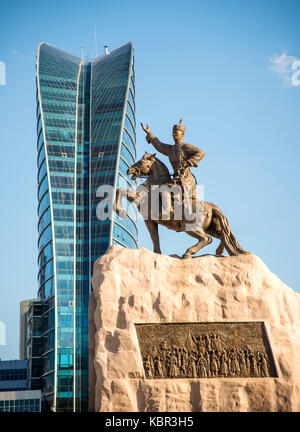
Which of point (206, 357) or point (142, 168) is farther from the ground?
point (142, 168)

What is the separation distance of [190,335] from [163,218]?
9.55ft

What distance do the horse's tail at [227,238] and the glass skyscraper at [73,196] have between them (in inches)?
2245

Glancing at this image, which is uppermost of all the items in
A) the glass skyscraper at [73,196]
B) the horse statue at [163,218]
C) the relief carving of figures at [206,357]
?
the glass skyscraper at [73,196]

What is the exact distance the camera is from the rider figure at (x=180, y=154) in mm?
14969

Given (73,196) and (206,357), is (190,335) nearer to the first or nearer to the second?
(206,357)

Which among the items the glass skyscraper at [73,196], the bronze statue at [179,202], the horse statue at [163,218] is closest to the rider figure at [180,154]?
the bronze statue at [179,202]

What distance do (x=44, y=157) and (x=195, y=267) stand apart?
214 ft

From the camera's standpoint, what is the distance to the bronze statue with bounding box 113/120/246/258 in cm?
1477

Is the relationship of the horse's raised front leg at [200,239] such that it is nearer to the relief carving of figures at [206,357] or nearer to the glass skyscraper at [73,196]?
the relief carving of figures at [206,357]

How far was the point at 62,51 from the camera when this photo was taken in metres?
94.7

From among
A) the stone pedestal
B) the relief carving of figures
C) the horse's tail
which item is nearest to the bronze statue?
the horse's tail

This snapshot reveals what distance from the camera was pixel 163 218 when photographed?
14.8 meters

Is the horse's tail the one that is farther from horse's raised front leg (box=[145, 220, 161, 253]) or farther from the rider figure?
horse's raised front leg (box=[145, 220, 161, 253])

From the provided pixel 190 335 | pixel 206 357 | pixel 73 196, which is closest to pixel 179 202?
pixel 190 335
